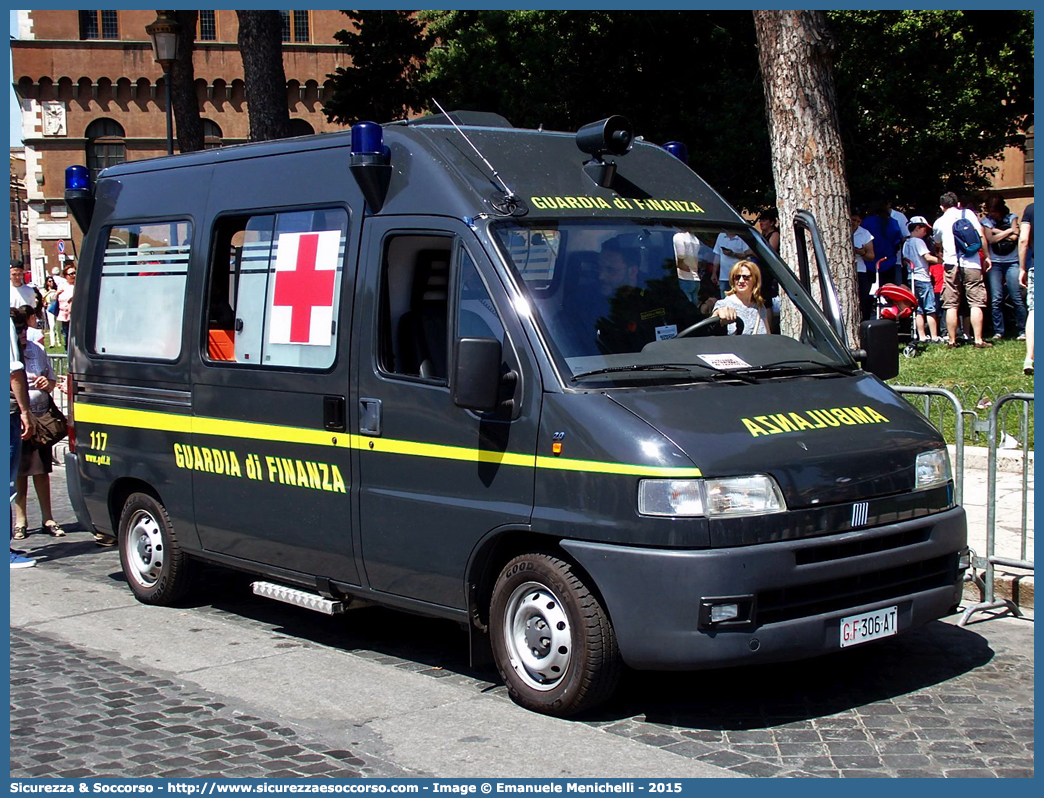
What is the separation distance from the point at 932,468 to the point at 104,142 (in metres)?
55.9

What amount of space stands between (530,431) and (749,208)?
21.0 metres

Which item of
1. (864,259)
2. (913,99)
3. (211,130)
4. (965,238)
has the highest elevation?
(211,130)

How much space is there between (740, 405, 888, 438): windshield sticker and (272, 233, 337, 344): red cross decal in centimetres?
243

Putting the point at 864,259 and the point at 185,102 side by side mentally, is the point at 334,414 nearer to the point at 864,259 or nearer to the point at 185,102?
the point at 864,259

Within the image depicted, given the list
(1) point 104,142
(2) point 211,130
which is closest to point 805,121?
(2) point 211,130

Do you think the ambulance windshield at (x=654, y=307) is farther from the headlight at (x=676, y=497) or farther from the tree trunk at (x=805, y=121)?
the tree trunk at (x=805, y=121)

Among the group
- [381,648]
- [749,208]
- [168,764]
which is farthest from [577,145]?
[749,208]

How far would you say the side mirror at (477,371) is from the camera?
572 cm

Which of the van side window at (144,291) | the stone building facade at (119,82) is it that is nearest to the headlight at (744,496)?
the van side window at (144,291)

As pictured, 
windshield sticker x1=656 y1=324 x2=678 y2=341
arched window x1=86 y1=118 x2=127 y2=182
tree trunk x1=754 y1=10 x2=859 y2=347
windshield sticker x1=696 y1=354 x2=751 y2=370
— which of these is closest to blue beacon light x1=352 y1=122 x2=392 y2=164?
windshield sticker x1=656 y1=324 x2=678 y2=341

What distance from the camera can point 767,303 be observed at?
6.74 meters

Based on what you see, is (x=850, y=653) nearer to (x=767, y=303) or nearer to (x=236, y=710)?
(x=767, y=303)

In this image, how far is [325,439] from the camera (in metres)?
6.89

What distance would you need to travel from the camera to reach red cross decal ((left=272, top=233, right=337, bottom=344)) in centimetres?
699
